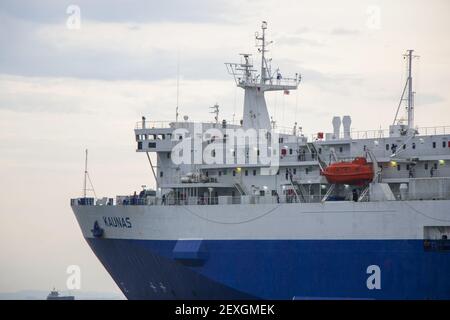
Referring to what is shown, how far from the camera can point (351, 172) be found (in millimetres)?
61531

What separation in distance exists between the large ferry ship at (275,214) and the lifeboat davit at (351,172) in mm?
55

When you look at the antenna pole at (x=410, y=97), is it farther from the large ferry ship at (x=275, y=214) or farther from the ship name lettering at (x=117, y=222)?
the ship name lettering at (x=117, y=222)

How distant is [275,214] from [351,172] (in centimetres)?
399

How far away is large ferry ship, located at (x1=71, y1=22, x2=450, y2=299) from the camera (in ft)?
194

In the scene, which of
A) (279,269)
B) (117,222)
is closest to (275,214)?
(279,269)

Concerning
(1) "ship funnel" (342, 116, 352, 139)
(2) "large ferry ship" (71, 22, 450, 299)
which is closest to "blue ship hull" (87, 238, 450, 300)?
(2) "large ferry ship" (71, 22, 450, 299)

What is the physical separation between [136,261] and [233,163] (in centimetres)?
693

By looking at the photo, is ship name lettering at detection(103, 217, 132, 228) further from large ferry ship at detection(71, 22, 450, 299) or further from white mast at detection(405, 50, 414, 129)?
white mast at detection(405, 50, 414, 129)

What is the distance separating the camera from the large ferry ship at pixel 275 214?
194 feet

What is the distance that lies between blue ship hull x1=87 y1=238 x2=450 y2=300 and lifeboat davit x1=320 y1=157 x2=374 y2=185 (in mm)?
3055

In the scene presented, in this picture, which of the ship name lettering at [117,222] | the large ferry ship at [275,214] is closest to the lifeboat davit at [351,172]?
the large ferry ship at [275,214]
